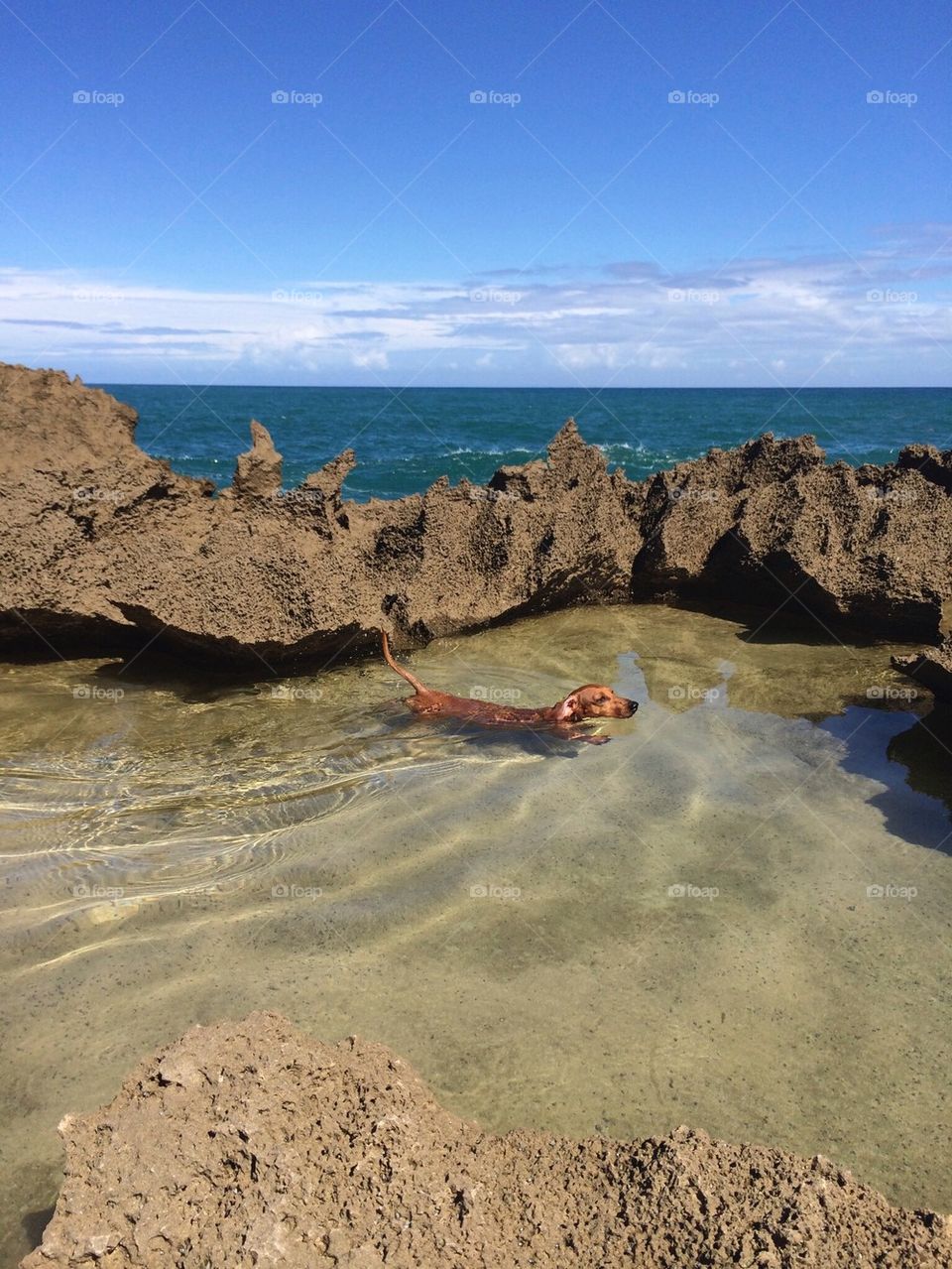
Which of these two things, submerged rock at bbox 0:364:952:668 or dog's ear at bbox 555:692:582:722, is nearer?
dog's ear at bbox 555:692:582:722

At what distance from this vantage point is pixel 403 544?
21.2 feet

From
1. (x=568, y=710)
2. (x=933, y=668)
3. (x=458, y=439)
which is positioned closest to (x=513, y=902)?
(x=568, y=710)

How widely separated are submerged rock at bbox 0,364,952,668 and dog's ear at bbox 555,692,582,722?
1.67 metres

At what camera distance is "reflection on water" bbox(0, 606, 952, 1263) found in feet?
8.41

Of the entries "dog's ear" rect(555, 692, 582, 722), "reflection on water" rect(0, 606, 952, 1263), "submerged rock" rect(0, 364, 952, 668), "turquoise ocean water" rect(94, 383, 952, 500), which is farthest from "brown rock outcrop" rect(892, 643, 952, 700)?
"turquoise ocean water" rect(94, 383, 952, 500)

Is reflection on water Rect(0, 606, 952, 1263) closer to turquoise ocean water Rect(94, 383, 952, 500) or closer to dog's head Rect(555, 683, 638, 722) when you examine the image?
dog's head Rect(555, 683, 638, 722)

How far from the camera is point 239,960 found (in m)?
3.10

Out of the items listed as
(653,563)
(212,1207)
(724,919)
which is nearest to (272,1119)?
(212,1207)

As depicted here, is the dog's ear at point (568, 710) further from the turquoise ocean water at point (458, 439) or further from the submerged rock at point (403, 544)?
the turquoise ocean water at point (458, 439)

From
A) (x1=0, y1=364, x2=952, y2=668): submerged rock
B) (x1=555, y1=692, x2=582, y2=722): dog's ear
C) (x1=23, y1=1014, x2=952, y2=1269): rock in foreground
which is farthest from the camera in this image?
(x1=0, y1=364, x2=952, y2=668): submerged rock

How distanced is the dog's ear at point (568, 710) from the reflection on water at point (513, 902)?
13 cm

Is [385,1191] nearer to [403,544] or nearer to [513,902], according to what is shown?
[513,902]

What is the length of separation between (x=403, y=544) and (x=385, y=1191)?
16.5ft

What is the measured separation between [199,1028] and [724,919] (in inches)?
79.6
